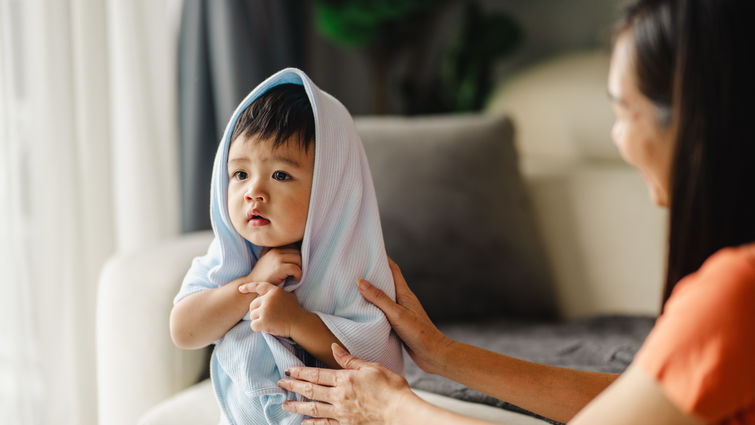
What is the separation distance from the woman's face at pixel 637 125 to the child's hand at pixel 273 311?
437 mm

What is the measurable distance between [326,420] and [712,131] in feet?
1.79

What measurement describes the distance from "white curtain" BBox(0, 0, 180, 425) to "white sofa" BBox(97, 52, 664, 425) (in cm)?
23

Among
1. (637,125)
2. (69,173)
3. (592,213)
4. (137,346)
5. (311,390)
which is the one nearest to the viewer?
(637,125)

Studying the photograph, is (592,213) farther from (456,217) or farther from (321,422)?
(321,422)

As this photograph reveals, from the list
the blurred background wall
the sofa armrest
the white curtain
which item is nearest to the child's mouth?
the sofa armrest

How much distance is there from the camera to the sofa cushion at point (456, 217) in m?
1.53

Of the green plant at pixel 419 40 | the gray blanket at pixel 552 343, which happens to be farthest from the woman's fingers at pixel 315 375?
the green plant at pixel 419 40

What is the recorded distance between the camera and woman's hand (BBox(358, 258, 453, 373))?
0.86 meters

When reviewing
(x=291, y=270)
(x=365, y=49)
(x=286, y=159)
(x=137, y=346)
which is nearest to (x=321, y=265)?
(x=291, y=270)

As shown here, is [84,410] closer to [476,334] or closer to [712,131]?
[476,334]

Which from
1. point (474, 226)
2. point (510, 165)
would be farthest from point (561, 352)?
point (510, 165)

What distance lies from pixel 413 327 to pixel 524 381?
0.59ft

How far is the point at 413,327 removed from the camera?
2.90 feet

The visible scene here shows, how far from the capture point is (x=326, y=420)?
2.67ft
